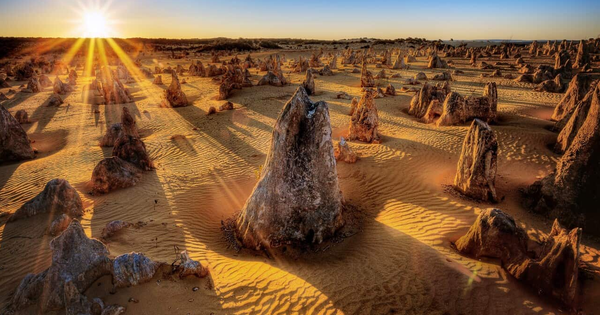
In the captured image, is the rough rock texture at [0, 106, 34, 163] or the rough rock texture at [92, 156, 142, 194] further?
the rough rock texture at [0, 106, 34, 163]

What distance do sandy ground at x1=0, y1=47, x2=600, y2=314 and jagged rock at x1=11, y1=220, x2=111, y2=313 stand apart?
0.86 ft

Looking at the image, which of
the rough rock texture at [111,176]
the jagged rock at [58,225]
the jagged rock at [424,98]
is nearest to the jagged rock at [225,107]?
the rough rock texture at [111,176]

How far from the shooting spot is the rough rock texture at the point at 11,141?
11352 millimetres

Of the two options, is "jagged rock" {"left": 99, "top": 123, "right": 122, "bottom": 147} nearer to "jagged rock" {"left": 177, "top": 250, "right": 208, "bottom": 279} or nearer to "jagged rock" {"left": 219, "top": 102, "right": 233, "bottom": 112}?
"jagged rock" {"left": 219, "top": 102, "right": 233, "bottom": 112}

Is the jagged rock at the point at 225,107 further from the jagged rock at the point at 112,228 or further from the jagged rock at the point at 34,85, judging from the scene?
the jagged rock at the point at 34,85

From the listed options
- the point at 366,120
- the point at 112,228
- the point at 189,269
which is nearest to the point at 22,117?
the point at 112,228

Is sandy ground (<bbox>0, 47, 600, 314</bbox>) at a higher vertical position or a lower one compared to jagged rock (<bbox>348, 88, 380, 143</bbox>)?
lower

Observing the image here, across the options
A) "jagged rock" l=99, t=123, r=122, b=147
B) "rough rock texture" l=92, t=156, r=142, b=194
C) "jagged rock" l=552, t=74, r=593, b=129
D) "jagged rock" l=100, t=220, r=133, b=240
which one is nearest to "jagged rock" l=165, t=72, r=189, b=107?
"jagged rock" l=99, t=123, r=122, b=147

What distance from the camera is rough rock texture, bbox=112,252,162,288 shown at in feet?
15.1

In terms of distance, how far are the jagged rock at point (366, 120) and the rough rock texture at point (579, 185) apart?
21.1ft

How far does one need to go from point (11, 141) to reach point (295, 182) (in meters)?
13.0

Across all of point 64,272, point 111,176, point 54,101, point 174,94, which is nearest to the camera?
point 64,272

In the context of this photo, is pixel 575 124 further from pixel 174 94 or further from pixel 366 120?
pixel 174 94

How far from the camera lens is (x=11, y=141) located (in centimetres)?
1157
